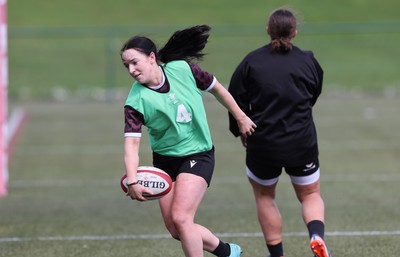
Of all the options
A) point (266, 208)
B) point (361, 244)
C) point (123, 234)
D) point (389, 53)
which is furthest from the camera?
point (389, 53)

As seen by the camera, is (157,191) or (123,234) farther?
(123,234)

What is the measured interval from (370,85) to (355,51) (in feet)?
7.61

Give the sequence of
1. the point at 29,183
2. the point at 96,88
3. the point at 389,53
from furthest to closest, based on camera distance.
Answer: the point at 389,53 → the point at 96,88 → the point at 29,183

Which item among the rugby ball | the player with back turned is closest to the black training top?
the player with back turned

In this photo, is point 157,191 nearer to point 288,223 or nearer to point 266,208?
point 266,208

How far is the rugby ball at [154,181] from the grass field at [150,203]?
142 cm

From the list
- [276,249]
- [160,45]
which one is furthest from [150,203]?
[160,45]

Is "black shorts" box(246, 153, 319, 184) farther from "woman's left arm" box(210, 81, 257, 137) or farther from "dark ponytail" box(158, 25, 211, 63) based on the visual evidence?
"dark ponytail" box(158, 25, 211, 63)

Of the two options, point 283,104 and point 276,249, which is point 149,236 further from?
point 283,104

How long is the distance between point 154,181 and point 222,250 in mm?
831

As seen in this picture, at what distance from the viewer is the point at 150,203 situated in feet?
31.6

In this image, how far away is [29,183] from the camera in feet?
36.6

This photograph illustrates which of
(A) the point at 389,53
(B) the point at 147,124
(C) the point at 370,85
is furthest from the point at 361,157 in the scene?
(A) the point at 389,53

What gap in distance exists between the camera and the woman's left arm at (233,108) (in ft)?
19.8
